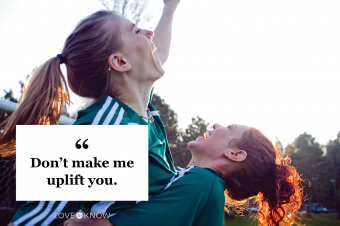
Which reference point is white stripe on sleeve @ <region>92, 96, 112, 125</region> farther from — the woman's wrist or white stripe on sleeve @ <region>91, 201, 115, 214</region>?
the woman's wrist

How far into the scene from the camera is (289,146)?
1619 inches

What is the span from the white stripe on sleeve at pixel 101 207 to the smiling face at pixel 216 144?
1330 mm

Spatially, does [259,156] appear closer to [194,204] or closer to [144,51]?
[194,204]

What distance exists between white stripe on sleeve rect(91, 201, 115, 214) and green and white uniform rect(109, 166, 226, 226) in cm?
8

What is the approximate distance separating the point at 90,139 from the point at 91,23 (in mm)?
985

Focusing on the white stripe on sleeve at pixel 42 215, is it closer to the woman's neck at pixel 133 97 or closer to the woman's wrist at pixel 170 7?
the woman's neck at pixel 133 97

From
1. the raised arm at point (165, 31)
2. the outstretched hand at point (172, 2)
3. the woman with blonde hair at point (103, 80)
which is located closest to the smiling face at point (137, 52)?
the woman with blonde hair at point (103, 80)

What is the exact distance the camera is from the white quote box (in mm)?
1230

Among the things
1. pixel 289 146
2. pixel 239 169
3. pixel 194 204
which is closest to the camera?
pixel 194 204

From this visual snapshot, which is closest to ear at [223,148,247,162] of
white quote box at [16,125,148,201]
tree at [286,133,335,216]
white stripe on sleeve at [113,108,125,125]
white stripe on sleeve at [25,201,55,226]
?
white quote box at [16,125,148,201]

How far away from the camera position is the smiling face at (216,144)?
2.38m

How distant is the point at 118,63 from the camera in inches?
67.7

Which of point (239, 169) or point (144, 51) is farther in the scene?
point (239, 169)

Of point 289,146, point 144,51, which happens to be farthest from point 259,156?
point 289,146
